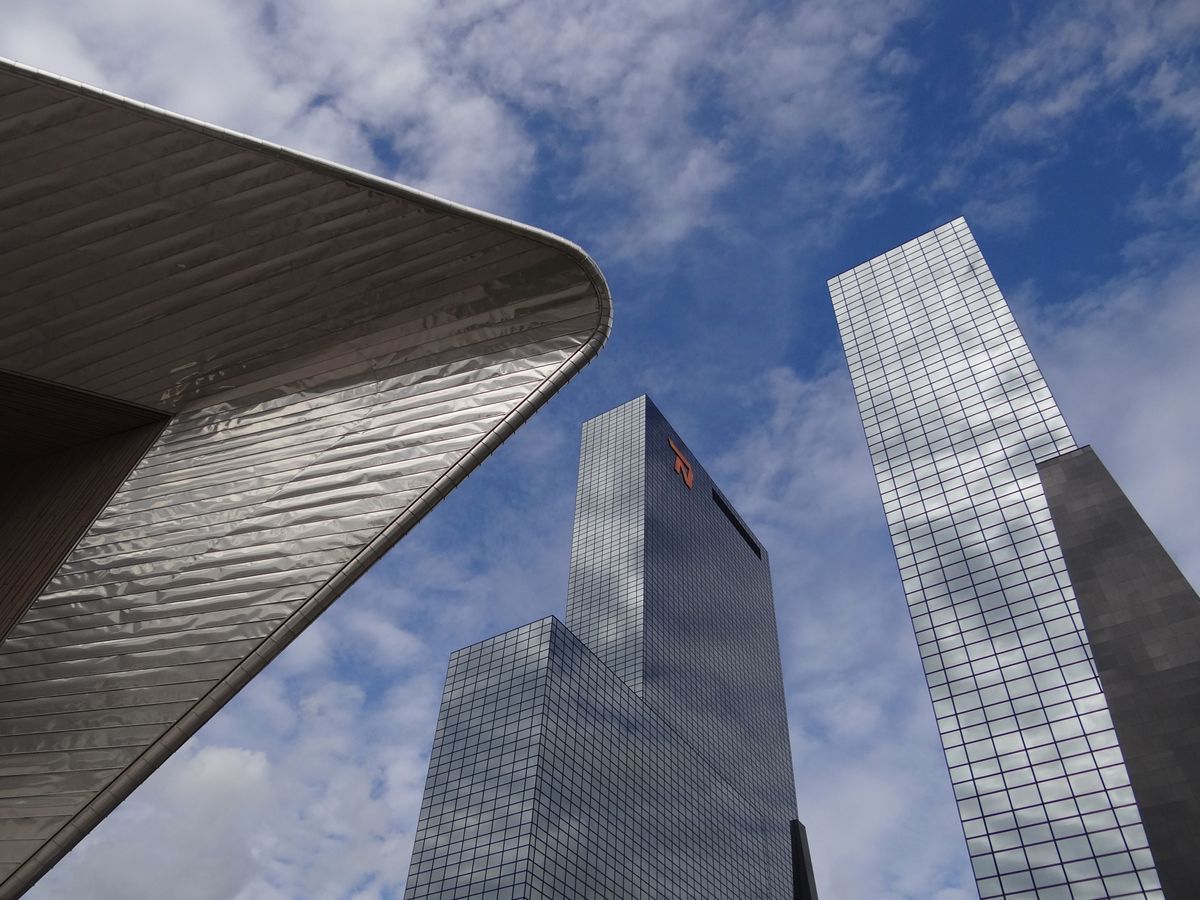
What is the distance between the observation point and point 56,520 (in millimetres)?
25703

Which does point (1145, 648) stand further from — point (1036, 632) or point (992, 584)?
point (992, 584)

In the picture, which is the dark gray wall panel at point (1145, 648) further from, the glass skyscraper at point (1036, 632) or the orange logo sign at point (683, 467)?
the orange logo sign at point (683, 467)

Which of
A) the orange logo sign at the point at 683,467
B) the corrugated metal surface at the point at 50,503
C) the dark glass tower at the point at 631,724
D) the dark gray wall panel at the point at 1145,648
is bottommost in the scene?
the corrugated metal surface at the point at 50,503

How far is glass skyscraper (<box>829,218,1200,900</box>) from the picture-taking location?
49531mm

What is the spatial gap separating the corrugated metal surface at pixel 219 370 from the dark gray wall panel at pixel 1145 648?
4149cm

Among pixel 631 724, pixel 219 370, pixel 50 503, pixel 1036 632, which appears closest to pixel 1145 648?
pixel 1036 632

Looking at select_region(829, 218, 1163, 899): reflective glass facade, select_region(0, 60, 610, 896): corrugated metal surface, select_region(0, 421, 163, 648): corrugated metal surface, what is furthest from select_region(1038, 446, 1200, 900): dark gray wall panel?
select_region(0, 421, 163, 648): corrugated metal surface

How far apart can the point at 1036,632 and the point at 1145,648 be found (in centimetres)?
839

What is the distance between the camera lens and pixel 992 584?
65125 millimetres

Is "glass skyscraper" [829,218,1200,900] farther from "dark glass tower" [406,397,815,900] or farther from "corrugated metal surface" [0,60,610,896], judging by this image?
"corrugated metal surface" [0,60,610,896]

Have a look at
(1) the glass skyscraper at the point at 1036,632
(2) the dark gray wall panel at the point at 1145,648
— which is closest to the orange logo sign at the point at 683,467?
(1) the glass skyscraper at the point at 1036,632

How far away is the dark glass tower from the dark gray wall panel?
159ft

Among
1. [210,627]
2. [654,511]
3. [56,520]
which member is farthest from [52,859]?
[654,511]

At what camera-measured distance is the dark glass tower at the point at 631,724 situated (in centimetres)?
8538
